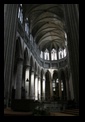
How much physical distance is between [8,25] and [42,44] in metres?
22.9

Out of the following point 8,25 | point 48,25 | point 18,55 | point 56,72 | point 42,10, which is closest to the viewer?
point 8,25

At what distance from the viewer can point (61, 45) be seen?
119 ft

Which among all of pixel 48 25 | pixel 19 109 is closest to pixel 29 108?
pixel 19 109

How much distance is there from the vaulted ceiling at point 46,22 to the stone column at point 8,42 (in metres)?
9.12

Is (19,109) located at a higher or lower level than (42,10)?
lower

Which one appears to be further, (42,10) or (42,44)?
(42,44)

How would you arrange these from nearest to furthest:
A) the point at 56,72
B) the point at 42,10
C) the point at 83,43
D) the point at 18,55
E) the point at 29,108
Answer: the point at 83,43 < the point at 29,108 < the point at 18,55 < the point at 42,10 < the point at 56,72

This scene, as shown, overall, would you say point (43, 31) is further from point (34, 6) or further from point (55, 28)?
point (34, 6)

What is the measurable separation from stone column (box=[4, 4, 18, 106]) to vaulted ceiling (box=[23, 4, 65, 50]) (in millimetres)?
9124

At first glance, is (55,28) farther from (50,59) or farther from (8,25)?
(8,25)

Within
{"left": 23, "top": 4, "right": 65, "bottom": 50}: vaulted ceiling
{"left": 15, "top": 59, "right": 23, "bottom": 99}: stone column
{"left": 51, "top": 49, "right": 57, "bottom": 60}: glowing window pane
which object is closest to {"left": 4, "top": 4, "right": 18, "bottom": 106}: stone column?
{"left": 15, "top": 59, "right": 23, "bottom": 99}: stone column

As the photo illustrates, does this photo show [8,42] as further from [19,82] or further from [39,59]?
[39,59]

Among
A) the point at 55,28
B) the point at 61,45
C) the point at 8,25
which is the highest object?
the point at 55,28

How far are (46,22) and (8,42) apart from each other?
17.1 metres
